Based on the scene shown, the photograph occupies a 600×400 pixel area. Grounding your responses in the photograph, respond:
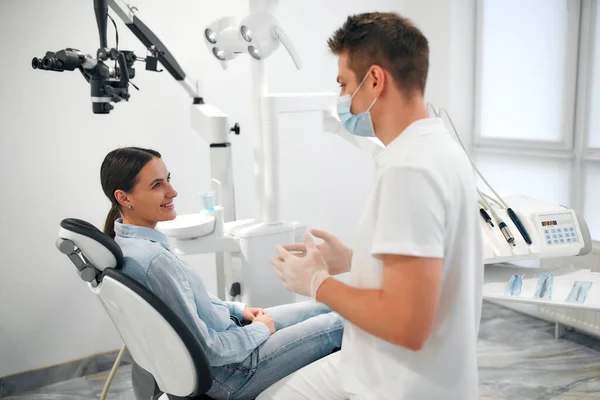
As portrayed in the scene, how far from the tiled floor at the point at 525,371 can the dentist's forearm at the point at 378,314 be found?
5.63ft

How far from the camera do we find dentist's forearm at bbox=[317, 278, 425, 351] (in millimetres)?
974

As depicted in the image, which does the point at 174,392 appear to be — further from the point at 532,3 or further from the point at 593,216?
the point at 532,3

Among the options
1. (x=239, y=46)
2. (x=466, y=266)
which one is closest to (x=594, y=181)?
(x=239, y=46)

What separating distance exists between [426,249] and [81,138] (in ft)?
6.93

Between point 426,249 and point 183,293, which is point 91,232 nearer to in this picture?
point 183,293

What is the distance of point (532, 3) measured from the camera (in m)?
3.29

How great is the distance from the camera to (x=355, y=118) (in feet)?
3.80

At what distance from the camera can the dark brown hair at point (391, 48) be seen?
1041mm

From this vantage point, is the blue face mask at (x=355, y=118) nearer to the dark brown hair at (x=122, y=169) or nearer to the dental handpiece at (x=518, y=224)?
the dark brown hair at (x=122, y=169)

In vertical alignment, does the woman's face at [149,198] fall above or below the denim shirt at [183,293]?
above

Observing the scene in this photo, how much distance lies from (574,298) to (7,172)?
2.23 meters

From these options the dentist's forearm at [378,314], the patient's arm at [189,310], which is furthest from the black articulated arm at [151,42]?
the dentist's forearm at [378,314]

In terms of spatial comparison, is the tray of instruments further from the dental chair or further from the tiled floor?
the dental chair

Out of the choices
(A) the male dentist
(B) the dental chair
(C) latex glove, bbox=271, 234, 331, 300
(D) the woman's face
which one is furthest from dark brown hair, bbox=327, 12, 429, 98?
(D) the woman's face
